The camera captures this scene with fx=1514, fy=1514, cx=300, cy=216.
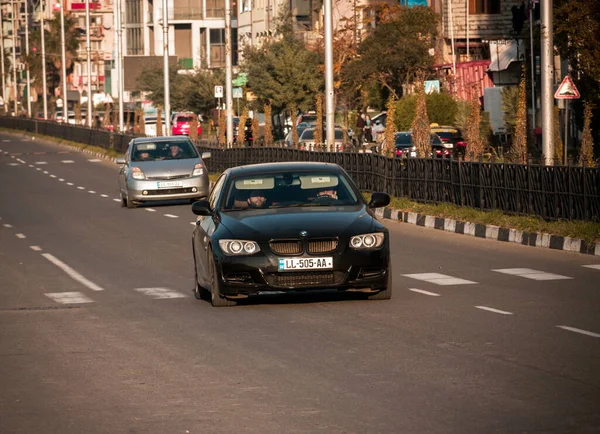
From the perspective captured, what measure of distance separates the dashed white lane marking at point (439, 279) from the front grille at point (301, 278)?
2.93 m

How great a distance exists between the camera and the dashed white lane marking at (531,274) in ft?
57.2

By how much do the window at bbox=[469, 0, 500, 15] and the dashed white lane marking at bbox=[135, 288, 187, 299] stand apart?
2390 inches

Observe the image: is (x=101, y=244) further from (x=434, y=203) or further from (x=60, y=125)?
(x=60, y=125)

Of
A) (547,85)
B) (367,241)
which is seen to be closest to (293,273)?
(367,241)

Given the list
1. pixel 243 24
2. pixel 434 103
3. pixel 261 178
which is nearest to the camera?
pixel 261 178

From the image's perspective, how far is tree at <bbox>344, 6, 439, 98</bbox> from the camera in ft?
247

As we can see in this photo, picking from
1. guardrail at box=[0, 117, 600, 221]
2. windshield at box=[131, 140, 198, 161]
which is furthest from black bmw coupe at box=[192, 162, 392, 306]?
windshield at box=[131, 140, 198, 161]

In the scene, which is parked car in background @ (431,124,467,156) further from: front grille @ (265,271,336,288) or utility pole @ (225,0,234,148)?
front grille @ (265,271,336,288)

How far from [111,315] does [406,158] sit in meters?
17.3

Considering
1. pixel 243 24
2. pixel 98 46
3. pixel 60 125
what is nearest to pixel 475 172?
pixel 60 125

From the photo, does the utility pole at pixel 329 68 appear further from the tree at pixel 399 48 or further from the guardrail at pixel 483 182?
the tree at pixel 399 48

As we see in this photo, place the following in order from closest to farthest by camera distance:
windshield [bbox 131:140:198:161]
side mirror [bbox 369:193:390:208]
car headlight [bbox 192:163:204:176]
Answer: side mirror [bbox 369:193:390:208] → car headlight [bbox 192:163:204:176] → windshield [bbox 131:140:198:161]

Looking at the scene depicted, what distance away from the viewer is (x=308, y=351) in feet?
37.6

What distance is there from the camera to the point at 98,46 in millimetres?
177500
